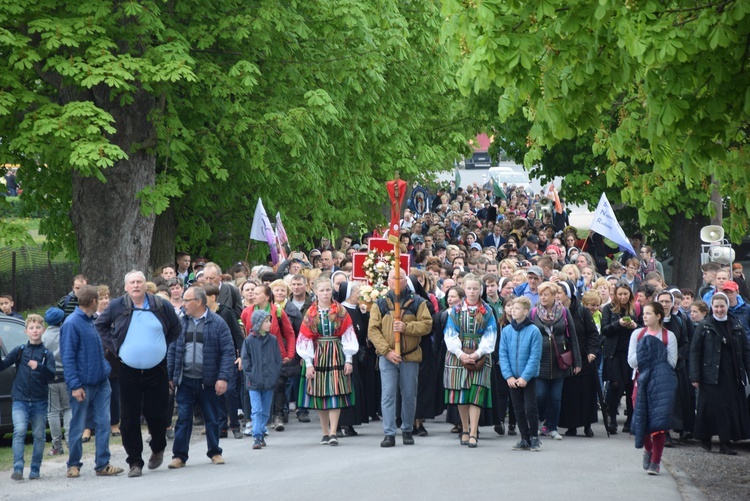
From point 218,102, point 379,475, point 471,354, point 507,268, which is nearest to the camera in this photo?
point 379,475

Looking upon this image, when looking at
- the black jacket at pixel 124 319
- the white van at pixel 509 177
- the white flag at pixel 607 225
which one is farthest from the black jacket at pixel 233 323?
the white van at pixel 509 177

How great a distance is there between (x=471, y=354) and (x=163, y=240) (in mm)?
Answer: 10575

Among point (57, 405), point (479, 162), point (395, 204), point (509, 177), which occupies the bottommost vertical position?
point (57, 405)

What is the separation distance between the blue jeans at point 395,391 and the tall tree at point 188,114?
6.34 metres

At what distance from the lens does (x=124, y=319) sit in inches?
464

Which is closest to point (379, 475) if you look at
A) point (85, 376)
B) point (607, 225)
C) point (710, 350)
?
point (85, 376)

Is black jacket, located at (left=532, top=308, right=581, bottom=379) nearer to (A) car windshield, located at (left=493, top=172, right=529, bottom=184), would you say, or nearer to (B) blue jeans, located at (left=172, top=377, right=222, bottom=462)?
(B) blue jeans, located at (left=172, top=377, right=222, bottom=462)

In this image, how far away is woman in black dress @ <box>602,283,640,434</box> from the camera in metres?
15.1

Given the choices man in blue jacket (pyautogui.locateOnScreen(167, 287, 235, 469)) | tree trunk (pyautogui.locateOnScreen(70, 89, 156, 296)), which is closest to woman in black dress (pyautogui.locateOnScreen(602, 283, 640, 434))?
man in blue jacket (pyautogui.locateOnScreen(167, 287, 235, 469))

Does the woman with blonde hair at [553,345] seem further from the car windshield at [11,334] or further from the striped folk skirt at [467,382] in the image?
the car windshield at [11,334]

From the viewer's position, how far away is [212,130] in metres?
21.9

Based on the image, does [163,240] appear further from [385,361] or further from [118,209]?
[385,361]

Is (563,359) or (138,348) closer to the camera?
(138,348)

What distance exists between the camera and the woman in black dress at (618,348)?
1508 centimetres
